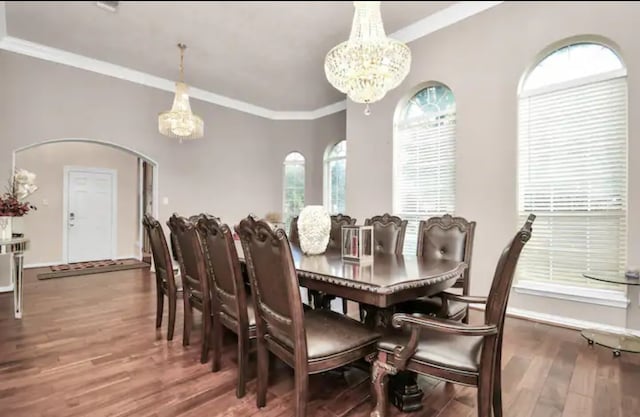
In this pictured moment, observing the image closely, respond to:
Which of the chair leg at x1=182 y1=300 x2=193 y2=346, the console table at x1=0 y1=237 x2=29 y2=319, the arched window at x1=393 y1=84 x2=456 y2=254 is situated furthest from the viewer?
the arched window at x1=393 y1=84 x2=456 y2=254

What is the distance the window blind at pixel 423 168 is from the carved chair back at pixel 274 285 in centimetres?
276

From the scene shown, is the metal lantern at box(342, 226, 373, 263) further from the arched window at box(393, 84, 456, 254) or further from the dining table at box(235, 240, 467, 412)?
the arched window at box(393, 84, 456, 254)

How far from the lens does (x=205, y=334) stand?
215 centimetres

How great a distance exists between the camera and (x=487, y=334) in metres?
1.22

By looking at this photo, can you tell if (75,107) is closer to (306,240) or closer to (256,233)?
(306,240)

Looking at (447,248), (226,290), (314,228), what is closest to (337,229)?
(314,228)

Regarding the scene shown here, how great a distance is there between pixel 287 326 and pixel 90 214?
6860 mm

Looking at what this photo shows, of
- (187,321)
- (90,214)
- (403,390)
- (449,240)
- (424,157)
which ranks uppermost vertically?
(424,157)

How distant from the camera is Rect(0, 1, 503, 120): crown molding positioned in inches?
67.7

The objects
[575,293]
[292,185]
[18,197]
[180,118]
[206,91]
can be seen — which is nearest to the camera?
[575,293]

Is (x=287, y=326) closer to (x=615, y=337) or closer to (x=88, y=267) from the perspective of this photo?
(x=615, y=337)

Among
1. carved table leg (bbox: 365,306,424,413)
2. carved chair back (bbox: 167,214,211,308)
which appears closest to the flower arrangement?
carved chair back (bbox: 167,214,211,308)

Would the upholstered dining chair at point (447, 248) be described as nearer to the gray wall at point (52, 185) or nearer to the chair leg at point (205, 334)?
the chair leg at point (205, 334)

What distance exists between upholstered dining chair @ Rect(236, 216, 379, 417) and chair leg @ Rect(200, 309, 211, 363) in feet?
2.18
